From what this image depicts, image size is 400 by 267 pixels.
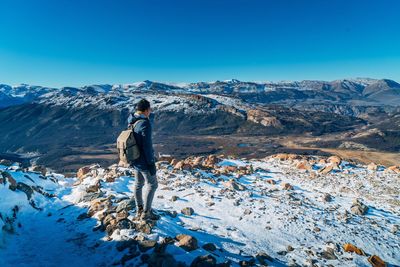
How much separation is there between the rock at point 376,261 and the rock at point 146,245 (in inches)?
204

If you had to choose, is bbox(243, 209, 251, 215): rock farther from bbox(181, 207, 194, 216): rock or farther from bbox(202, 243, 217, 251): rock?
bbox(202, 243, 217, 251): rock

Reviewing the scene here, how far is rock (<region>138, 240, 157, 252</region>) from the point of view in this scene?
238 inches

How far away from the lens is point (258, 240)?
752 centimetres

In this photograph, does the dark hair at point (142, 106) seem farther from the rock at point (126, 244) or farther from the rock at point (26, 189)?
the rock at point (26, 189)

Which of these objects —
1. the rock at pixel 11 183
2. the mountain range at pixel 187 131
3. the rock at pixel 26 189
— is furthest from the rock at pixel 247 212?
the mountain range at pixel 187 131

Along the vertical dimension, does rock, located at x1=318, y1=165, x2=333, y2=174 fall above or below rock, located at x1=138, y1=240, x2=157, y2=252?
below

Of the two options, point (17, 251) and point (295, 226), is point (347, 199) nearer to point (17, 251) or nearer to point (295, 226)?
point (295, 226)

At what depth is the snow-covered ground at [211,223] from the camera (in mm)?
6418

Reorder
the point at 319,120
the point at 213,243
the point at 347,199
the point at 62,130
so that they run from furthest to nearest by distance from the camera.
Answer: the point at 319,120 → the point at 62,130 → the point at 347,199 → the point at 213,243

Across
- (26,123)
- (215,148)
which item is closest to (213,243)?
(215,148)

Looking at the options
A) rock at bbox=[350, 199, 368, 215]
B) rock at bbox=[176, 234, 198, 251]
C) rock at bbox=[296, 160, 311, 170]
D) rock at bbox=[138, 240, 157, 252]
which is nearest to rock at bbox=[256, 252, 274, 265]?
rock at bbox=[176, 234, 198, 251]

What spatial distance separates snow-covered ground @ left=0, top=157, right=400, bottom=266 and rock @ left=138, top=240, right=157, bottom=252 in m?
0.03

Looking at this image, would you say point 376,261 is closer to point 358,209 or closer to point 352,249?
point 352,249

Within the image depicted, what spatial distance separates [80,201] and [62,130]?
173666mm
